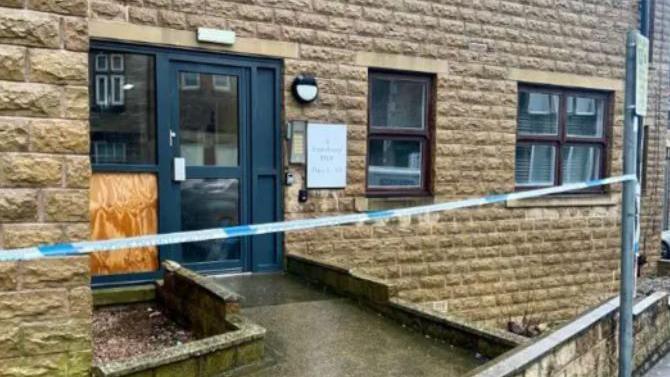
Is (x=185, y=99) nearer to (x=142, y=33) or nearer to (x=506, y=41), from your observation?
(x=142, y=33)

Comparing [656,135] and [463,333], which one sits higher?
[656,135]

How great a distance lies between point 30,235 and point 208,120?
10.3 ft

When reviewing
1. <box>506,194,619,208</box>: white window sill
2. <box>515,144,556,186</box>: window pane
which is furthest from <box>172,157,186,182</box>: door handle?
<box>515,144,556,186</box>: window pane

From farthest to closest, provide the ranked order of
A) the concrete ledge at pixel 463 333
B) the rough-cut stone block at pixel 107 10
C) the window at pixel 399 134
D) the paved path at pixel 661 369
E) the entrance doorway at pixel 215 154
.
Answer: the window at pixel 399 134 → the entrance doorway at pixel 215 154 → the rough-cut stone block at pixel 107 10 → the paved path at pixel 661 369 → the concrete ledge at pixel 463 333

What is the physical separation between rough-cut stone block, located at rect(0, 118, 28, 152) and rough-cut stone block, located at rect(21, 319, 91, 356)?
906 millimetres

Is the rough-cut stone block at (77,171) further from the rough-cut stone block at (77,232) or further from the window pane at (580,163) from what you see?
the window pane at (580,163)

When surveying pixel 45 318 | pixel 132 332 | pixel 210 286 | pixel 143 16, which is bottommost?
pixel 132 332

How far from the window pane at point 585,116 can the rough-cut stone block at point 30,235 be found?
739 centimetres

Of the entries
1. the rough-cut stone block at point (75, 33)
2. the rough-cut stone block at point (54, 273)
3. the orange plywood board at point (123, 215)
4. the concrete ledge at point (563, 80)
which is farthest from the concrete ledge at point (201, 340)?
the concrete ledge at point (563, 80)

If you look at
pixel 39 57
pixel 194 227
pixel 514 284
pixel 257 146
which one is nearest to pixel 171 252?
pixel 194 227

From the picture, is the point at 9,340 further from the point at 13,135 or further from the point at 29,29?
the point at 29,29

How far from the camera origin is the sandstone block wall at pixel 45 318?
274cm

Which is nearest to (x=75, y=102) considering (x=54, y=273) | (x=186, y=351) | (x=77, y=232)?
(x=77, y=232)

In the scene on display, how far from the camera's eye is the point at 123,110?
5.33m
